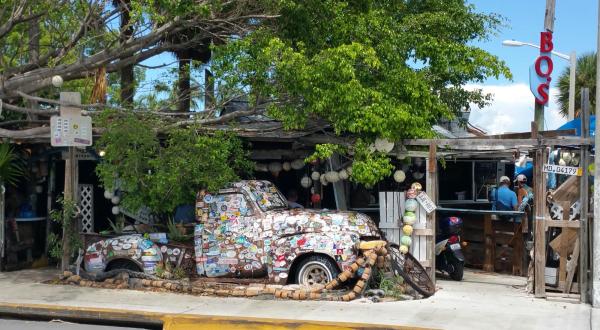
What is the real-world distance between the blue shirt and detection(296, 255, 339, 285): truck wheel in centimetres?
496

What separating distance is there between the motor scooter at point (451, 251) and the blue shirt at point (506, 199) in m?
1.87

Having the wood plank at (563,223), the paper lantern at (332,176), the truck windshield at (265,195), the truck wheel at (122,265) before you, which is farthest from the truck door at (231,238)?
the wood plank at (563,223)

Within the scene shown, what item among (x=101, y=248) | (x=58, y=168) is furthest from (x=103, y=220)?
(x=101, y=248)

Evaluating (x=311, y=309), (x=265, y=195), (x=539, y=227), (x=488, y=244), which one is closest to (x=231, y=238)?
(x=265, y=195)

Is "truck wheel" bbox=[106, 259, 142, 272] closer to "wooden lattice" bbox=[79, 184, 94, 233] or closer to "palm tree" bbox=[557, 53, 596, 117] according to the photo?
"wooden lattice" bbox=[79, 184, 94, 233]

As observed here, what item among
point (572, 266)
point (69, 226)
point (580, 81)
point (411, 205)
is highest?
point (580, 81)

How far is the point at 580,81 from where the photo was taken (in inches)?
976

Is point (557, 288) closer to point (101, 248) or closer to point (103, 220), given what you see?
point (101, 248)

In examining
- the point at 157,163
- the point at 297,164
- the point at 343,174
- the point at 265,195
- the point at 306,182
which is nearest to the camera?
the point at 157,163

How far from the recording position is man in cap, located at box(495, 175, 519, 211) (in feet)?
43.6

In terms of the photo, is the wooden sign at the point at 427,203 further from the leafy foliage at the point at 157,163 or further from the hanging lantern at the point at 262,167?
the hanging lantern at the point at 262,167

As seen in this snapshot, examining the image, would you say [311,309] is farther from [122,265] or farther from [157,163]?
[122,265]

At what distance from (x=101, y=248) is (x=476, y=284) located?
21.5ft

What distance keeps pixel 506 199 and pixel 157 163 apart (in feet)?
22.9
